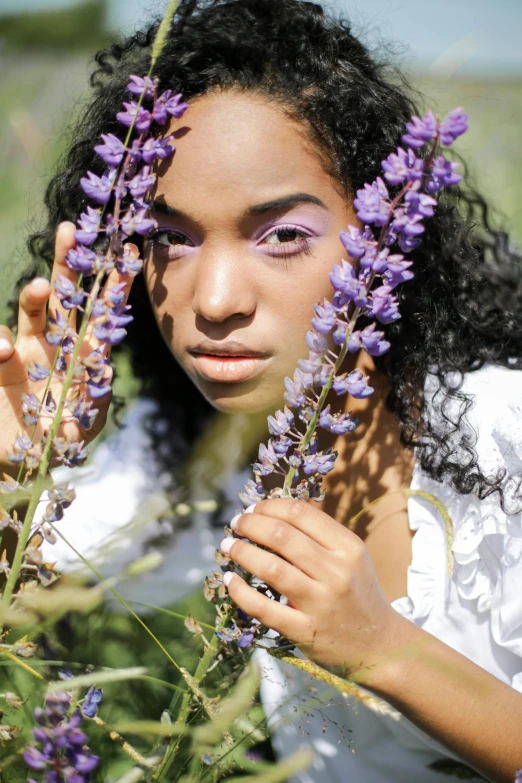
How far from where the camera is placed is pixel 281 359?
4.41ft

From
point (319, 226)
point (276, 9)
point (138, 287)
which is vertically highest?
point (276, 9)

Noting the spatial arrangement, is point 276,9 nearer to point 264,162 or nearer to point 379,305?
point 264,162

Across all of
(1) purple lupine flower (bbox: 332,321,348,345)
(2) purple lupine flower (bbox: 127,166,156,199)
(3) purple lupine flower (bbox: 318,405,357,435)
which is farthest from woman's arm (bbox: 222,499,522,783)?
(2) purple lupine flower (bbox: 127,166,156,199)

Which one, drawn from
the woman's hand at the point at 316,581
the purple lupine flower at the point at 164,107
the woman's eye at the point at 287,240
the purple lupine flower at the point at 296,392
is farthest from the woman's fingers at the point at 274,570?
the purple lupine flower at the point at 164,107

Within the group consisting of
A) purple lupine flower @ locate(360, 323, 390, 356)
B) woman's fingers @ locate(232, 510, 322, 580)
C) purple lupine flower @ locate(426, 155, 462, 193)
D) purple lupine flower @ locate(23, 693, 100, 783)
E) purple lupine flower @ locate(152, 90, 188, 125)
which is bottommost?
purple lupine flower @ locate(23, 693, 100, 783)

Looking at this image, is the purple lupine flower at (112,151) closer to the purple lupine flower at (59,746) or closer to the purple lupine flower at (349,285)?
the purple lupine flower at (349,285)

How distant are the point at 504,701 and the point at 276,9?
1.34 metres

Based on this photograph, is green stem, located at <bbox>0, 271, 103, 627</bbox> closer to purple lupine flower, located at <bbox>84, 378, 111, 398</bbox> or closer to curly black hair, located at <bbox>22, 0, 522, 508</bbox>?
purple lupine flower, located at <bbox>84, 378, 111, 398</bbox>

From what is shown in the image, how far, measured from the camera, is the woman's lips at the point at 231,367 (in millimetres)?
1341

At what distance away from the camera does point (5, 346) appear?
1.27 m

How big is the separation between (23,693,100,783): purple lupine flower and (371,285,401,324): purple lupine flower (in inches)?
23.9

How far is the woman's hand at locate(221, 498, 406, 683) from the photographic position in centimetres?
101

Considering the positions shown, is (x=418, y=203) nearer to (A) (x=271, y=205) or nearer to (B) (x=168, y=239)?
(A) (x=271, y=205)

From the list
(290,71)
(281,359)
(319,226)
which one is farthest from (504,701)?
(290,71)
